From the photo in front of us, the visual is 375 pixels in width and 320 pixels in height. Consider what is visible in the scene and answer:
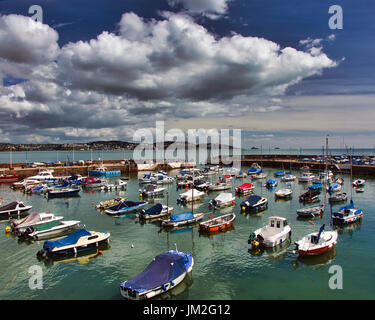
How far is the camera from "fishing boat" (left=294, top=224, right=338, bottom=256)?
2517 centimetres

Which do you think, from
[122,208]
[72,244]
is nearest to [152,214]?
[122,208]

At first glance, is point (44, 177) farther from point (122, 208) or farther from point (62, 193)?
point (122, 208)

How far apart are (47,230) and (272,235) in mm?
25610

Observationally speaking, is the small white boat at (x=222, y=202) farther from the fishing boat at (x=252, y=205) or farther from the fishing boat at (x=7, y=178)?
the fishing boat at (x=7, y=178)

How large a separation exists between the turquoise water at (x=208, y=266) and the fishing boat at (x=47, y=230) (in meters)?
1.58

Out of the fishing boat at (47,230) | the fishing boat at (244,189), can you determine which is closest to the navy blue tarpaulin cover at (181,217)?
the fishing boat at (47,230)

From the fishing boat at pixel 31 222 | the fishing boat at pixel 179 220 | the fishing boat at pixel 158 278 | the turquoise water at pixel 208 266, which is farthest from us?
the fishing boat at pixel 179 220

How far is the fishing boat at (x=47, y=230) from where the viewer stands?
3181 cm

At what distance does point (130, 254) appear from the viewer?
26578 mm
